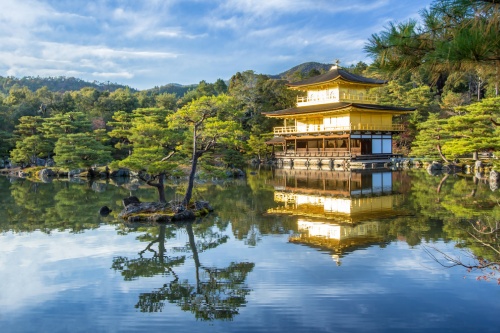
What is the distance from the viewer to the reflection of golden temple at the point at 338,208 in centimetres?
859

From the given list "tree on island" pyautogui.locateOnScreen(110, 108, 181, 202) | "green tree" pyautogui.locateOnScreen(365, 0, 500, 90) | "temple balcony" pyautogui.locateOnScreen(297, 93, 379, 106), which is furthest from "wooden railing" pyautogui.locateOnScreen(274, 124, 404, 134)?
"green tree" pyautogui.locateOnScreen(365, 0, 500, 90)

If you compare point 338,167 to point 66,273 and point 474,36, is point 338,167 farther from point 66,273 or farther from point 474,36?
point 474,36

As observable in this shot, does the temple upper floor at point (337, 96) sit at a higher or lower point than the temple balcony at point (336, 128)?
A: higher

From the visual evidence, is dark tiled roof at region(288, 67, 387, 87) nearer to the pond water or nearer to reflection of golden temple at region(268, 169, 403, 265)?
reflection of golden temple at region(268, 169, 403, 265)

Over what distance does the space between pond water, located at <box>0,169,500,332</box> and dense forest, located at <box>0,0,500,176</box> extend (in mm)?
1878

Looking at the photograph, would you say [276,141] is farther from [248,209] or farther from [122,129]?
[248,209]

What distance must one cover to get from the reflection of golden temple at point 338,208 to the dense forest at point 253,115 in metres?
2.89

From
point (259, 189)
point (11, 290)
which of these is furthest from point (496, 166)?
point (11, 290)

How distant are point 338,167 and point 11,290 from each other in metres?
23.9

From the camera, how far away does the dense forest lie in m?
3.71

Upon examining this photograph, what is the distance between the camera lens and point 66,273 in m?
6.75

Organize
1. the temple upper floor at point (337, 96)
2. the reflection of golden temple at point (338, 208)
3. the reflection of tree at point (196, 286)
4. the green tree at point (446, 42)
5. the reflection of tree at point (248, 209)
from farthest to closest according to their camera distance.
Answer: the temple upper floor at point (337, 96)
the reflection of tree at point (248, 209)
the reflection of golden temple at point (338, 208)
the reflection of tree at point (196, 286)
the green tree at point (446, 42)

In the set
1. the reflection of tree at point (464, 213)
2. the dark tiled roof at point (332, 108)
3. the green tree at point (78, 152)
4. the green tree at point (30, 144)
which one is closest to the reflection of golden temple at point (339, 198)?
the reflection of tree at point (464, 213)

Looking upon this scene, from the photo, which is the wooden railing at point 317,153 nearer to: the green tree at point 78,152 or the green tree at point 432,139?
the green tree at point 432,139
